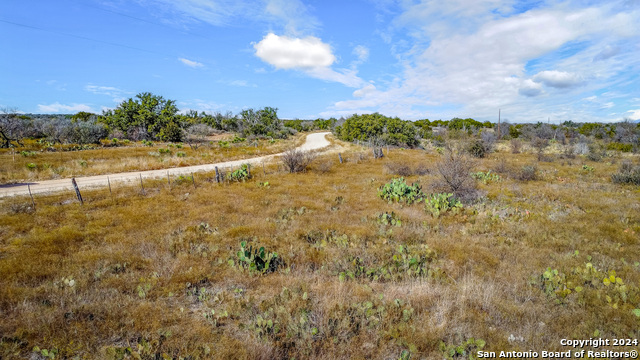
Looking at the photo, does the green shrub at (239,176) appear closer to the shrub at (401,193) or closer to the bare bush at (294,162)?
the bare bush at (294,162)

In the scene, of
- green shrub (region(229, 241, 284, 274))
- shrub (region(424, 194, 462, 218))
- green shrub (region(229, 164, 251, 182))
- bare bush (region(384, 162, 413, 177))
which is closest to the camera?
green shrub (region(229, 241, 284, 274))

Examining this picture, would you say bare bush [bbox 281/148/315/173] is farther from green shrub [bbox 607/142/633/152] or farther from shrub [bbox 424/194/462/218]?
green shrub [bbox 607/142/633/152]

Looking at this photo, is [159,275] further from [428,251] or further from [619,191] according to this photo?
[619,191]

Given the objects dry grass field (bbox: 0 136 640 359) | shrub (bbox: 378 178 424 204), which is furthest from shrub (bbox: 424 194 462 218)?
shrub (bbox: 378 178 424 204)

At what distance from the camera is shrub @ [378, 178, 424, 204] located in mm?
11164

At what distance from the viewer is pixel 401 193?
1143 centimetres

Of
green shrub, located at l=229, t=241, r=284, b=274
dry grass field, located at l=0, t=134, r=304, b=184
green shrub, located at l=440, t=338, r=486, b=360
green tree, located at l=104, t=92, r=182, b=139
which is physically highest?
green tree, located at l=104, t=92, r=182, b=139

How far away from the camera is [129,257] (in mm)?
6227

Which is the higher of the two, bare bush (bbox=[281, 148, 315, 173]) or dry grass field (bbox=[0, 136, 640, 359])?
bare bush (bbox=[281, 148, 315, 173])

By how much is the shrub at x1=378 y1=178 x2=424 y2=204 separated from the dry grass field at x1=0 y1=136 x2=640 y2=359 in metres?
0.70

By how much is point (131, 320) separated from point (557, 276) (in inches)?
298

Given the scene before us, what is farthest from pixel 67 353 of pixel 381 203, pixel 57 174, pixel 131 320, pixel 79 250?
pixel 57 174

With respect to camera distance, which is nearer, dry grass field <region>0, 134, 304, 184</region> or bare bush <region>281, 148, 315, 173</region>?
dry grass field <region>0, 134, 304, 184</region>

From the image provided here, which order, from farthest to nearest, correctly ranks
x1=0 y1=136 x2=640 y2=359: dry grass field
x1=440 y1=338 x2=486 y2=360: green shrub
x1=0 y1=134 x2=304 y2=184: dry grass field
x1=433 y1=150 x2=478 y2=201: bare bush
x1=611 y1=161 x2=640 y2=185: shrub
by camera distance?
x1=0 y1=134 x2=304 y2=184: dry grass field
x1=611 y1=161 x2=640 y2=185: shrub
x1=433 y1=150 x2=478 y2=201: bare bush
x1=0 y1=136 x2=640 y2=359: dry grass field
x1=440 y1=338 x2=486 y2=360: green shrub
